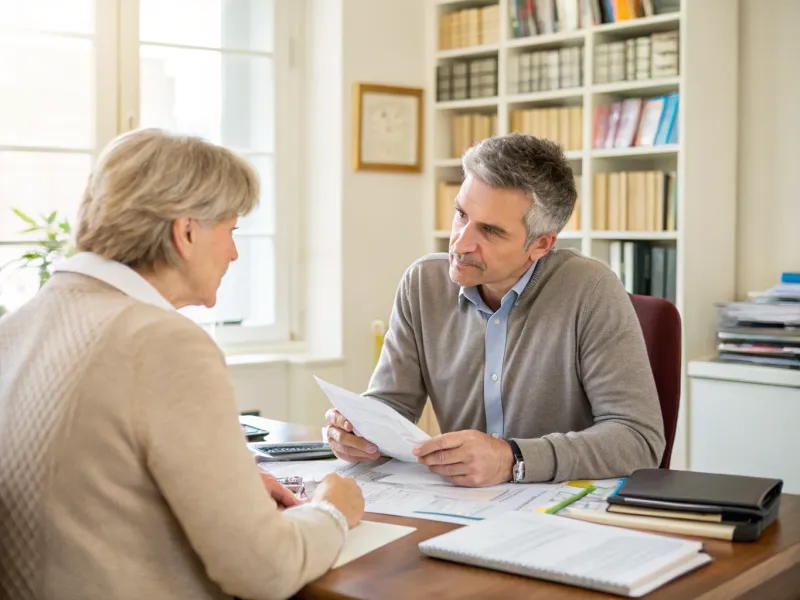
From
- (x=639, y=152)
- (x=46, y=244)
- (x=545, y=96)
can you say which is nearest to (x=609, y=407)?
(x=639, y=152)

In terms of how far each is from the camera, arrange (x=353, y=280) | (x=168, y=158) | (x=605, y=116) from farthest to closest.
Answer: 1. (x=353, y=280)
2. (x=605, y=116)
3. (x=168, y=158)

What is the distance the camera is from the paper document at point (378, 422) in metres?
1.85

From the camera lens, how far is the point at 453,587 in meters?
1.33

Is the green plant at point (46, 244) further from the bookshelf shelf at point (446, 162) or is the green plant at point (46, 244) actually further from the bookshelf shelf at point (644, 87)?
the bookshelf shelf at point (644, 87)

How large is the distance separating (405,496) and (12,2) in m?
2.76

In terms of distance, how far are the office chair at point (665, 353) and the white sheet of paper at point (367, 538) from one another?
89 centimetres

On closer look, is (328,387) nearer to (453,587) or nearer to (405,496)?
(405,496)

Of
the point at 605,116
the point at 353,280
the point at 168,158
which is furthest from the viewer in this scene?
the point at 353,280

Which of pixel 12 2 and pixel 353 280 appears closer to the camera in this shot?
pixel 12 2

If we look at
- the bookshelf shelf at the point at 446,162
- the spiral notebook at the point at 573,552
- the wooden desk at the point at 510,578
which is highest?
the bookshelf shelf at the point at 446,162

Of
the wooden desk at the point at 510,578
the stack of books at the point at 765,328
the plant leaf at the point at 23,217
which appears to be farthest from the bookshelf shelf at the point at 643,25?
the wooden desk at the point at 510,578

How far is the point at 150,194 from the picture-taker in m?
1.42

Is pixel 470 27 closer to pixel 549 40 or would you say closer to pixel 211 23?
pixel 549 40

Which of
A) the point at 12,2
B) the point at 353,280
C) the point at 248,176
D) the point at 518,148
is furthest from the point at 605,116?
the point at 248,176
